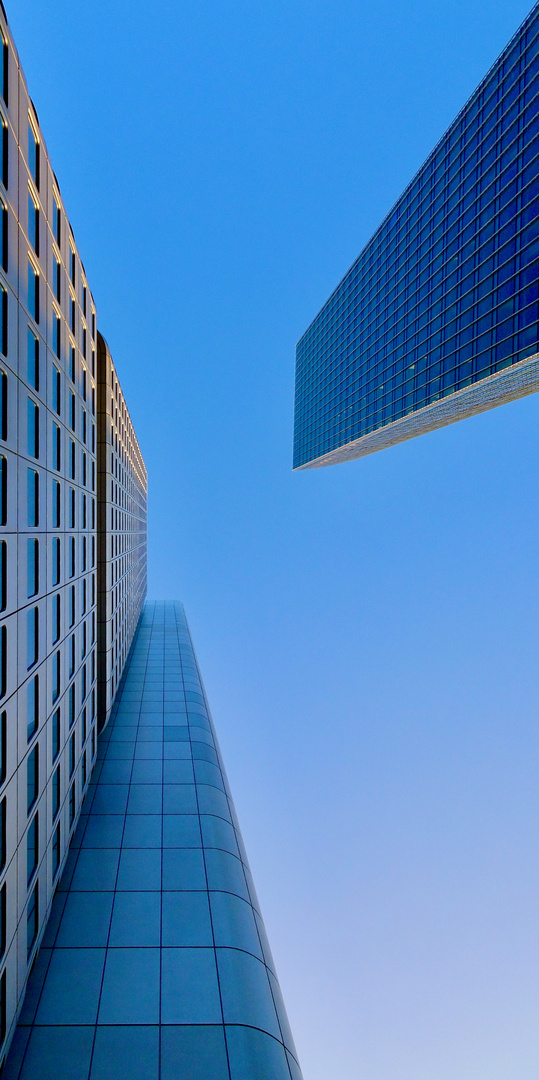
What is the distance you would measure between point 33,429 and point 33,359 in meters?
2.13

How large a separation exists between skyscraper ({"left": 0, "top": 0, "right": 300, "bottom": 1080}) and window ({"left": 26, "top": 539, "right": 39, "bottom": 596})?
0.07 meters

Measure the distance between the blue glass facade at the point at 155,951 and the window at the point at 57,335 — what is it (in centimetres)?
1939

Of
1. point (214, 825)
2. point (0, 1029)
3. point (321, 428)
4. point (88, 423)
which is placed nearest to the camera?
point (0, 1029)

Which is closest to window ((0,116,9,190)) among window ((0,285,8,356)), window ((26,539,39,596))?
window ((0,285,8,356))

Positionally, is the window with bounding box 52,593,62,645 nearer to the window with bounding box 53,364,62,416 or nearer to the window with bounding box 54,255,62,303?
the window with bounding box 53,364,62,416

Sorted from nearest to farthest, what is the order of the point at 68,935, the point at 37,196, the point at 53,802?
the point at 37,196, the point at 68,935, the point at 53,802

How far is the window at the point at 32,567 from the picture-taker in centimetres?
1362

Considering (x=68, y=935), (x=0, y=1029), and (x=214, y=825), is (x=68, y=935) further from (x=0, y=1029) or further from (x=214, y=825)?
(x=214, y=825)

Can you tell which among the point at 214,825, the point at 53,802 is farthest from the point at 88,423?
the point at 214,825

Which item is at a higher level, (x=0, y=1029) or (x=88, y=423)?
(x=88, y=423)

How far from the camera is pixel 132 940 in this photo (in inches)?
592

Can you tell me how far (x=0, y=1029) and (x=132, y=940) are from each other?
4191mm

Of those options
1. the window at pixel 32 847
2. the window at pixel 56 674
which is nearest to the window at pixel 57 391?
the window at pixel 56 674

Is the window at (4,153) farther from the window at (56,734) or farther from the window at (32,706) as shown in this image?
the window at (56,734)
